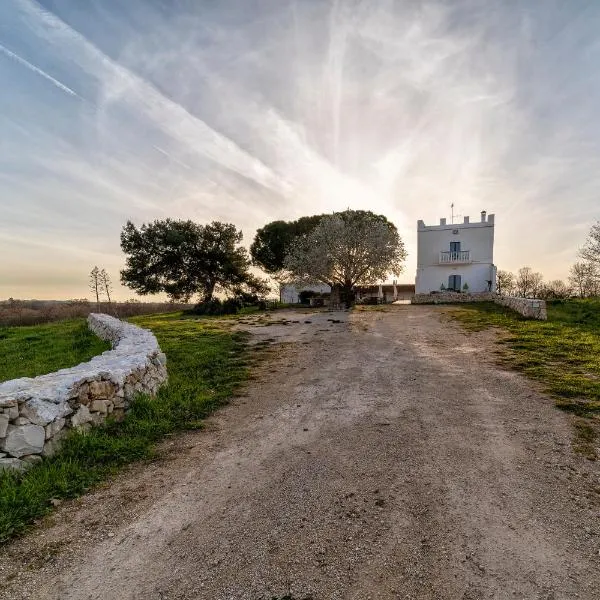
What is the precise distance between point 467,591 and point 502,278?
134ft

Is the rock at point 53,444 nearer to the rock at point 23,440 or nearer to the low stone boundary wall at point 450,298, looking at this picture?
the rock at point 23,440

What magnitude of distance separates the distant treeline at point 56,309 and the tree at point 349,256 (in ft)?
44.8

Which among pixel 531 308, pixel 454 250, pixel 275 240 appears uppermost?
pixel 275 240

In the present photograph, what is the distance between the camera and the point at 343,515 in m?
3.64

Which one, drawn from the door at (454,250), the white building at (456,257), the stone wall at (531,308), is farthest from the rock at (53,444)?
the door at (454,250)

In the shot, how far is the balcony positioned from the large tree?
1728 centimetres

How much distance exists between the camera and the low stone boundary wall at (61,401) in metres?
4.34

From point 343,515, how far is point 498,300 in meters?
24.1

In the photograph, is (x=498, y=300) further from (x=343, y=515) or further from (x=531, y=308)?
(x=343, y=515)

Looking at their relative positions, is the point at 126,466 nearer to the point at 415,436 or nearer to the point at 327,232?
the point at 415,436

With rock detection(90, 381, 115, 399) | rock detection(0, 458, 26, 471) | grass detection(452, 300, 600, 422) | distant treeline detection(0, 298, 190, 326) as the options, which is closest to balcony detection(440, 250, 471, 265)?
grass detection(452, 300, 600, 422)

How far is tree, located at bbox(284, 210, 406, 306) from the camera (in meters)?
24.3

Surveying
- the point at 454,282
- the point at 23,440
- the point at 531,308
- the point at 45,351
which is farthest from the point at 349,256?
the point at 23,440

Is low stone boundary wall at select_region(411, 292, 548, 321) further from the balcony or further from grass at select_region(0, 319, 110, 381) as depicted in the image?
grass at select_region(0, 319, 110, 381)
